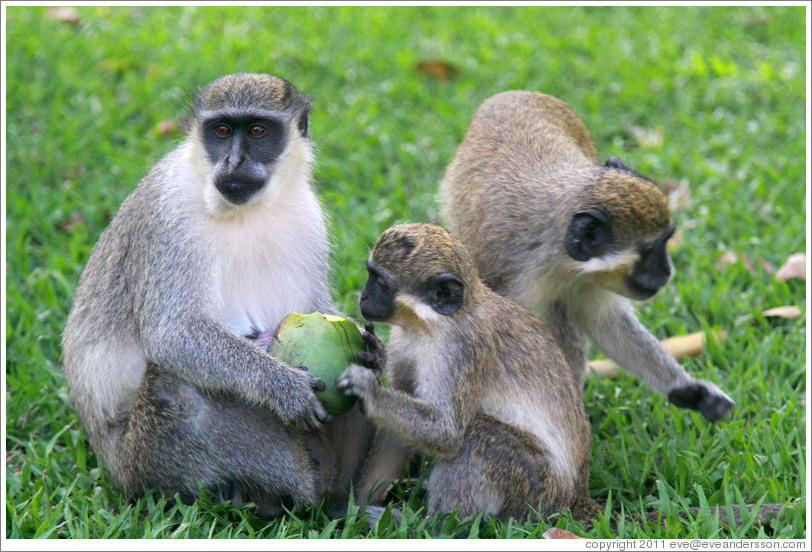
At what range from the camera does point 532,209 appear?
195 inches

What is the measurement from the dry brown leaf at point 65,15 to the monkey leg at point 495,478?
22.8ft

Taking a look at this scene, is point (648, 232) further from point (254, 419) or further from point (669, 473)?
point (254, 419)

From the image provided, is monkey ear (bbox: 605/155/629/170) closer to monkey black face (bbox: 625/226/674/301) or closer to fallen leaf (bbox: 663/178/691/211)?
monkey black face (bbox: 625/226/674/301)

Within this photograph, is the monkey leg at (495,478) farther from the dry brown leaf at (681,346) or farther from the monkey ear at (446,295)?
the dry brown leaf at (681,346)

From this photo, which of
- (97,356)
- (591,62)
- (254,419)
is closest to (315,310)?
(254,419)

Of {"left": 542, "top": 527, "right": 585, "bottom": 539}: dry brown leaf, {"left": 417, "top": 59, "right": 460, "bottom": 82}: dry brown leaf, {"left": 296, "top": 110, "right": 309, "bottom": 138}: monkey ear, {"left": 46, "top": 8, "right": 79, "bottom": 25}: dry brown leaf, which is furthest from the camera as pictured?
{"left": 46, "top": 8, "right": 79, "bottom": 25}: dry brown leaf

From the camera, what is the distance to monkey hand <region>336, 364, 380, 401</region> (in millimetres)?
3803

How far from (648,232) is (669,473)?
1.13m

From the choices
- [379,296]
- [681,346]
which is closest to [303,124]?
[379,296]

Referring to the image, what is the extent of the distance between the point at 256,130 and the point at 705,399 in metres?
2.57

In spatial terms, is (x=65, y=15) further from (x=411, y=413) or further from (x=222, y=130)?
(x=411, y=413)

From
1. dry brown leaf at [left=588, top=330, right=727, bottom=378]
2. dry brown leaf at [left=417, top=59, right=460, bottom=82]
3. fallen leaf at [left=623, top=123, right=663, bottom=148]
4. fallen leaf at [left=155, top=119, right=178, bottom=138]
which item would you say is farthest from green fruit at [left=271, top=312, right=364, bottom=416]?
dry brown leaf at [left=417, top=59, right=460, bottom=82]

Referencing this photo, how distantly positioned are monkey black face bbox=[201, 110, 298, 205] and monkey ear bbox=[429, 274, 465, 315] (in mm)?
875

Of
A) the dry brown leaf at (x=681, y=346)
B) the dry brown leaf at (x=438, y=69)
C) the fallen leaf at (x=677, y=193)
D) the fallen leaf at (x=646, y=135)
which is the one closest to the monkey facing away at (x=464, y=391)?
the dry brown leaf at (x=681, y=346)
